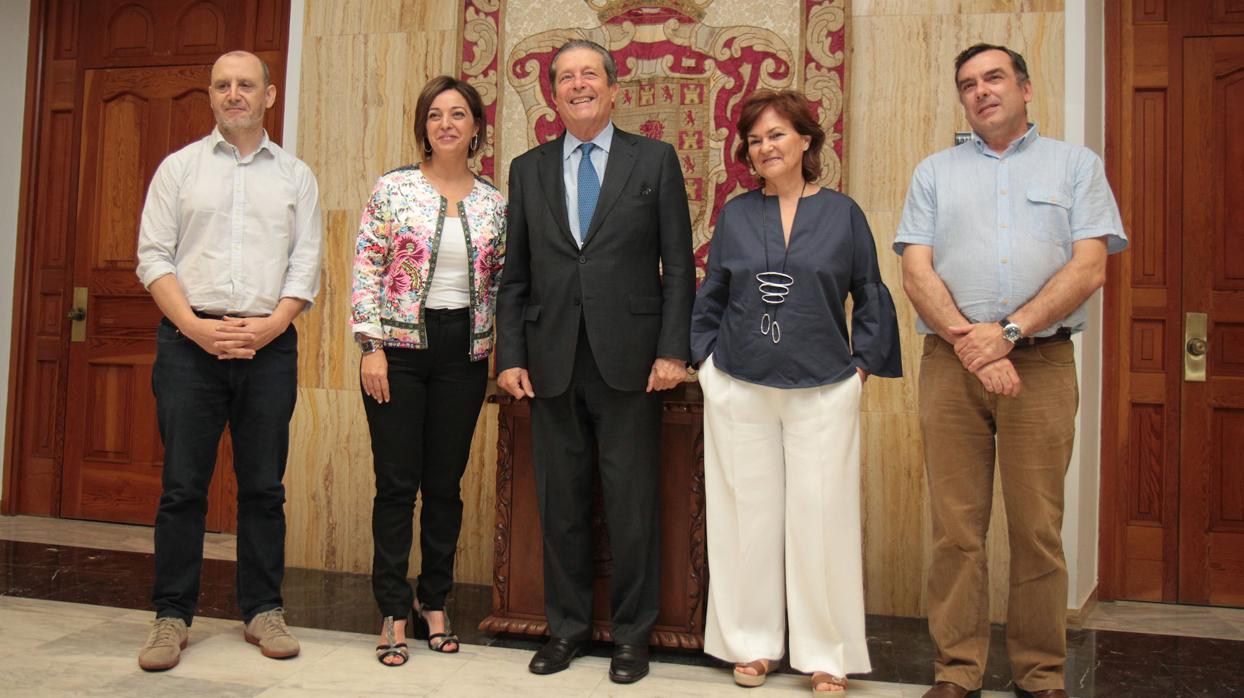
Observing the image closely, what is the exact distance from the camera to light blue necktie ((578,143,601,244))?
2.72 meters

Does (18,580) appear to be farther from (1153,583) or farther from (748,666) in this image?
(1153,583)

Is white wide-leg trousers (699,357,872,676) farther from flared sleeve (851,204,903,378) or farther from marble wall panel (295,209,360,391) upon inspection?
marble wall panel (295,209,360,391)

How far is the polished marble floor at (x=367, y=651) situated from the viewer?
251cm

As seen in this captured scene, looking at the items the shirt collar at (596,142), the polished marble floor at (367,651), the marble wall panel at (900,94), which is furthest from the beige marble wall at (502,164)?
the shirt collar at (596,142)

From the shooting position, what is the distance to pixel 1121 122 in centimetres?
371

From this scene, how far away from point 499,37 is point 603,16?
43 centimetres

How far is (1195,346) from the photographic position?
3.67 m

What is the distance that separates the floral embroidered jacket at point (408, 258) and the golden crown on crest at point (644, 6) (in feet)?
4.29

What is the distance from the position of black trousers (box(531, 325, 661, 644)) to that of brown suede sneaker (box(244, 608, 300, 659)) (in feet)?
2.50

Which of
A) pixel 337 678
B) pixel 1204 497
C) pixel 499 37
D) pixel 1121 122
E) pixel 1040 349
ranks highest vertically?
pixel 499 37

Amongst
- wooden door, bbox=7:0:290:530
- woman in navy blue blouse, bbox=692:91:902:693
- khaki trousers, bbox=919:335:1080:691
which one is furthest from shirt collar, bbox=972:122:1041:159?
wooden door, bbox=7:0:290:530

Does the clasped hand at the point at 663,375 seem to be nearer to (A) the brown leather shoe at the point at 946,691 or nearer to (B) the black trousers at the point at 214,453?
(B) the black trousers at the point at 214,453

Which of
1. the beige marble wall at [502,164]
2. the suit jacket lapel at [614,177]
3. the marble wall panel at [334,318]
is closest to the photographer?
the suit jacket lapel at [614,177]

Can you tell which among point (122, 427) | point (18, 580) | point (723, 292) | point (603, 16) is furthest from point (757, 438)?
point (122, 427)
